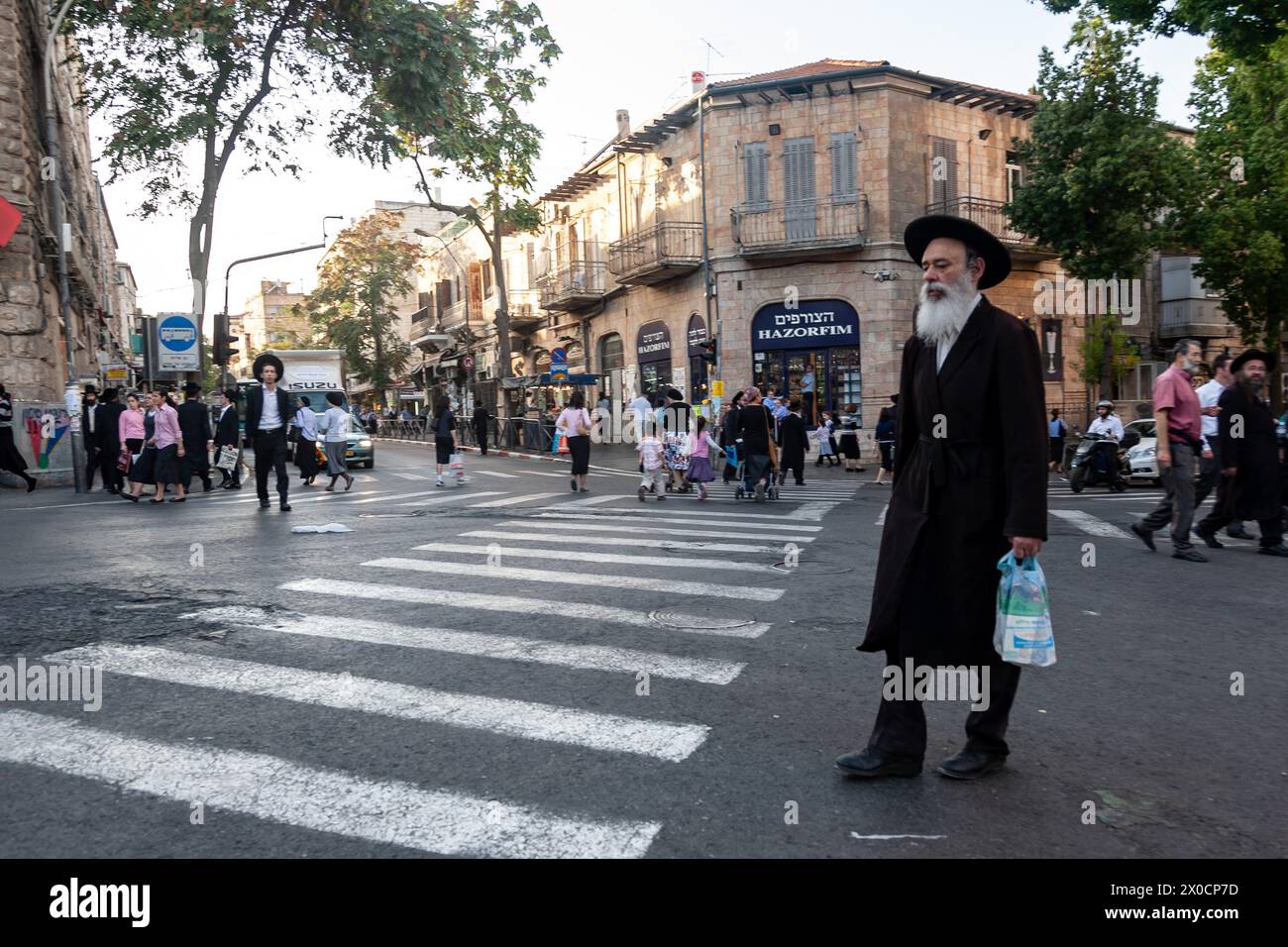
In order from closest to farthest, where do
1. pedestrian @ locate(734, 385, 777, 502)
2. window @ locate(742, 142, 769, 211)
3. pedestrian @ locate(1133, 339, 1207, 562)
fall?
pedestrian @ locate(1133, 339, 1207, 562)
pedestrian @ locate(734, 385, 777, 502)
window @ locate(742, 142, 769, 211)

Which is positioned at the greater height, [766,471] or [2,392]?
[2,392]

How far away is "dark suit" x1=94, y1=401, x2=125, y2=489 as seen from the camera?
17250 millimetres

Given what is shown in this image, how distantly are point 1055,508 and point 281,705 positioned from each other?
12416mm

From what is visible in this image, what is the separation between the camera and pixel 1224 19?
14859 mm

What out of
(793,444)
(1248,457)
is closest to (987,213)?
(793,444)

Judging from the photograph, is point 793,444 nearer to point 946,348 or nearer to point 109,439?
point 109,439

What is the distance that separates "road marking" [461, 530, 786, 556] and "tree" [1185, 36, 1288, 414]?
850 inches

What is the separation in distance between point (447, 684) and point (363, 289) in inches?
2038

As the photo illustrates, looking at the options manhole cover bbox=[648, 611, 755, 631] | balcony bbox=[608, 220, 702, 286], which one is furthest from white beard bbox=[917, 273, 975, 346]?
balcony bbox=[608, 220, 702, 286]

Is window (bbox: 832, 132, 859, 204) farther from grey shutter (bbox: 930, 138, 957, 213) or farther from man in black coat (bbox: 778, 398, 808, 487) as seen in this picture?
man in black coat (bbox: 778, 398, 808, 487)

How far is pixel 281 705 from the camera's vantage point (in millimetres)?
4648

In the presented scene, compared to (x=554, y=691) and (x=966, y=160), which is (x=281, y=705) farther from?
(x=966, y=160)

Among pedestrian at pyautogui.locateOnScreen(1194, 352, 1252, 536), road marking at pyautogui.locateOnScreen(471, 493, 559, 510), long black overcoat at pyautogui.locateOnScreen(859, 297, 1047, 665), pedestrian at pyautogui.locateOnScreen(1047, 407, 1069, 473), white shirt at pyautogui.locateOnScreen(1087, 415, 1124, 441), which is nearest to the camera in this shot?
long black overcoat at pyautogui.locateOnScreen(859, 297, 1047, 665)
